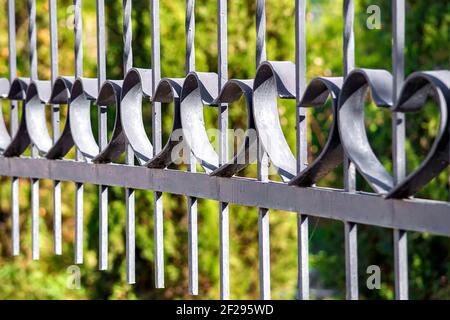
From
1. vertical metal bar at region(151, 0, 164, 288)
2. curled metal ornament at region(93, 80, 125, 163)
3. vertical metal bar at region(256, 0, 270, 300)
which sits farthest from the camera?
curled metal ornament at region(93, 80, 125, 163)

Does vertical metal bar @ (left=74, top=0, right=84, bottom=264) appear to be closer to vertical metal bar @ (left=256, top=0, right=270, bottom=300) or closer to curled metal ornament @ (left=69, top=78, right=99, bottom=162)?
Result: curled metal ornament @ (left=69, top=78, right=99, bottom=162)

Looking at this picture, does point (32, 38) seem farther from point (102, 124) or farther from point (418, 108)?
point (418, 108)

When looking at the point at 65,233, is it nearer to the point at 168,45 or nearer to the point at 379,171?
the point at 168,45

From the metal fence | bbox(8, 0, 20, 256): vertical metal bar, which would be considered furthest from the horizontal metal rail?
bbox(8, 0, 20, 256): vertical metal bar

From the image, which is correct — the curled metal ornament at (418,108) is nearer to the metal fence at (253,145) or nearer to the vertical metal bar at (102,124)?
the metal fence at (253,145)

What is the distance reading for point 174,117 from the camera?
2408 mm

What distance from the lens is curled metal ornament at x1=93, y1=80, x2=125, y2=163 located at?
2645mm

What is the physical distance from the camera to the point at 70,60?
8.10 meters

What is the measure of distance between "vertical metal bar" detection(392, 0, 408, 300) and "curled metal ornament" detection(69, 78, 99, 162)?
1283 millimetres

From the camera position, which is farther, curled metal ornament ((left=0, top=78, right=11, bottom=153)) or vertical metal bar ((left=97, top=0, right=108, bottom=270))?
curled metal ornament ((left=0, top=78, right=11, bottom=153))

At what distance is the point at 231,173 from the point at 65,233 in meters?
6.04

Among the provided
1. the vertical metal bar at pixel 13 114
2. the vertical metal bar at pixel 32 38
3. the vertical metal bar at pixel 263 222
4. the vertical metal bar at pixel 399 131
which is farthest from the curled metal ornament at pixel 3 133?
the vertical metal bar at pixel 399 131

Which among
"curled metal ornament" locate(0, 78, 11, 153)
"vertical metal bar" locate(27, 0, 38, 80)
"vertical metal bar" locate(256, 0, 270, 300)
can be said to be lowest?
"vertical metal bar" locate(256, 0, 270, 300)

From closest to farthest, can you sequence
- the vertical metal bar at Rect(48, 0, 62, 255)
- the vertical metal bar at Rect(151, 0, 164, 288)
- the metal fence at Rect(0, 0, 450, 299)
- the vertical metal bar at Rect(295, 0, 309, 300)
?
the metal fence at Rect(0, 0, 450, 299) < the vertical metal bar at Rect(295, 0, 309, 300) < the vertical metal bar at Rect(151, 0, 164, 288) < the vertical metal bar at Rect(48, 0, 62, 255)
